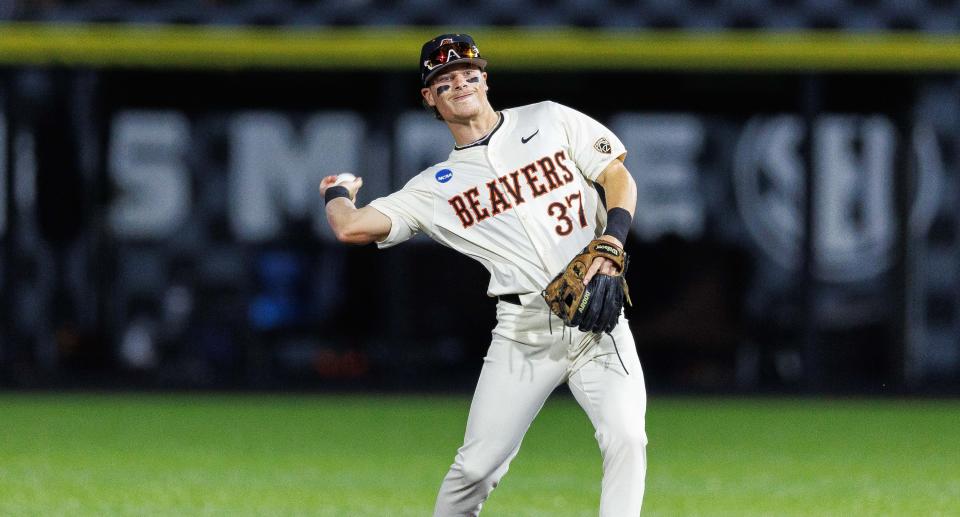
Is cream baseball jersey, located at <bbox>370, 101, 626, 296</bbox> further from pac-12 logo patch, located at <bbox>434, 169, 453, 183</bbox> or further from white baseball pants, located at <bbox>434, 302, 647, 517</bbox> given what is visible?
white baseball pants, located at <bbox>434, 302, 647, 517</bbox>

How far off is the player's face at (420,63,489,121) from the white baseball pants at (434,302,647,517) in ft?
2.49

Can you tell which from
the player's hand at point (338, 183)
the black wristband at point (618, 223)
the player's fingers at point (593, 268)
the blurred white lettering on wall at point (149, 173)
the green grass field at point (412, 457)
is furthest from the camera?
the blurred white lettering on wall at point (149, 173)

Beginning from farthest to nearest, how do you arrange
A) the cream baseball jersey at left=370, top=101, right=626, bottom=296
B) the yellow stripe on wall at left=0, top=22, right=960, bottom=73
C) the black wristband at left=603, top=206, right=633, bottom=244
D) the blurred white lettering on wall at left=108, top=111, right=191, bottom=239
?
the blurred white lettering on wall at left=108, top=111, right=191, bottom=239
the yellow stripe on wall at left=0, top=22, right=960, bottom=73
the cream baseball jersey at left=370, top=101, right=626, bottom=296
the black wristband at left=603, top=206, right=633, bottom=244

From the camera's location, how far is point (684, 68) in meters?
15.1

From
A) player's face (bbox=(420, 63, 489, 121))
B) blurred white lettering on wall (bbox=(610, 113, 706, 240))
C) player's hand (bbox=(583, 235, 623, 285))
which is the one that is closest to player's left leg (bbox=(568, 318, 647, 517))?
player's hand (bbox=(583, 235, 623, 285))

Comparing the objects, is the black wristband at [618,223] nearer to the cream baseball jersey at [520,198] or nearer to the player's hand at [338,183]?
the cream baseball jersey at [520,198]

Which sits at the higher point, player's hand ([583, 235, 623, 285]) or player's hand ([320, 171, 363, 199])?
player's hand ([320, 171, 363, 199])

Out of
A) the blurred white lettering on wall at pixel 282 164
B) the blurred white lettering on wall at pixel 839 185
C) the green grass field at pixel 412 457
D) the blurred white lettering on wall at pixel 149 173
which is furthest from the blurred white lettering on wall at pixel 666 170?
the blurred white lettering on wall at pixel 149 173

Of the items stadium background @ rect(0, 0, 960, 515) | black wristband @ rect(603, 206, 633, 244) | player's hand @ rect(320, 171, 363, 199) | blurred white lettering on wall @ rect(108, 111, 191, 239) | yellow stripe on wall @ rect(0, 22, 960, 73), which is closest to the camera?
black wristband @ rect(603, 206, 633, 244)

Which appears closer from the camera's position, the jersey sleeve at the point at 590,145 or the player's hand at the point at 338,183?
the jersey sleeve at the point at 590,145

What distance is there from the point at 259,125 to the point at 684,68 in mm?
3913

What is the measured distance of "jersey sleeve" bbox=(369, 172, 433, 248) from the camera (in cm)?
643

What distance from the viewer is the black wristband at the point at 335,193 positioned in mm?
6462

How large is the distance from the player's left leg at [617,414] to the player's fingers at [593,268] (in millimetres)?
369
